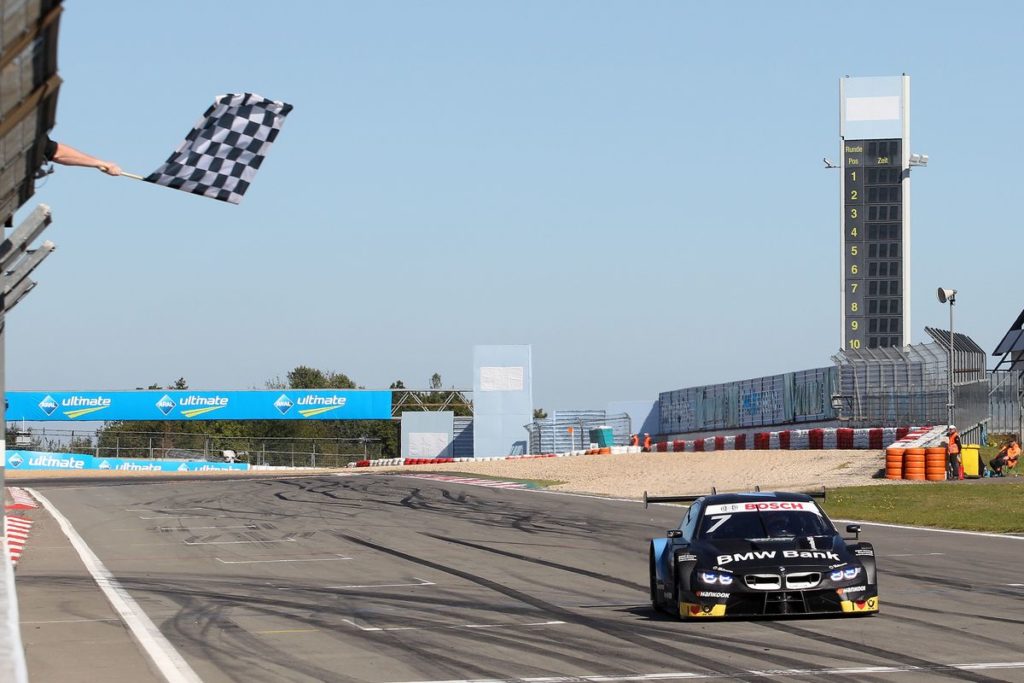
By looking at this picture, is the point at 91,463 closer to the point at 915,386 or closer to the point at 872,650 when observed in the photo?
the point at 915,386

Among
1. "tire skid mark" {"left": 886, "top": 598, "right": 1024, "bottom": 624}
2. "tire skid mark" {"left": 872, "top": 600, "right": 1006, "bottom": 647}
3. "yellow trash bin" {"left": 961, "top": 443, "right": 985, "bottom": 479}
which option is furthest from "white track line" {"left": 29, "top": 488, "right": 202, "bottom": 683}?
"yellow trash bin" {"left": 961, "top": 443, "right": 985, "bottom": 479}

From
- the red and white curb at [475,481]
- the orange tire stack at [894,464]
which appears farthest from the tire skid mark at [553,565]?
the red and white curb at [475,481]

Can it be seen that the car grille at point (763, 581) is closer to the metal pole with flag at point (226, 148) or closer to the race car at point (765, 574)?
the race car at point (765, 574)

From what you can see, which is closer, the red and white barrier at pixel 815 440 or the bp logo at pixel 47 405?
A: the red and white barrier at pixel 815 440

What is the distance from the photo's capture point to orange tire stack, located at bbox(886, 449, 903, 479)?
37.5m

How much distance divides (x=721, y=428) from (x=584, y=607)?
5826 centimetres

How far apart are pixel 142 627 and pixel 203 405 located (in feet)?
200

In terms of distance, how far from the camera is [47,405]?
242 feet

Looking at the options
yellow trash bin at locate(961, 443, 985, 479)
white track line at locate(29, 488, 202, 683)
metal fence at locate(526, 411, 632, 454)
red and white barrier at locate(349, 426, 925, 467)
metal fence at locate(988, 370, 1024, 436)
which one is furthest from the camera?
metal fence at locate(526, 411, 632, 454)

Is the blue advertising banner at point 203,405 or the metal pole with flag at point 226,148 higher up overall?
the metal pole with flag at point 226,148

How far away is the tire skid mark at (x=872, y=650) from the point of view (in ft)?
30.4

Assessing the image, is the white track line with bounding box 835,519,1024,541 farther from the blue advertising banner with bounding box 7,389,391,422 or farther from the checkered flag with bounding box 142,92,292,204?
the blue advertising banner with bounding box 7,389,391,422

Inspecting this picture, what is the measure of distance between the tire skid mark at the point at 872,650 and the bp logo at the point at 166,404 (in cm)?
6343

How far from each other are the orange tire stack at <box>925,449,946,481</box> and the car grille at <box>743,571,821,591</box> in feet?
82.9
